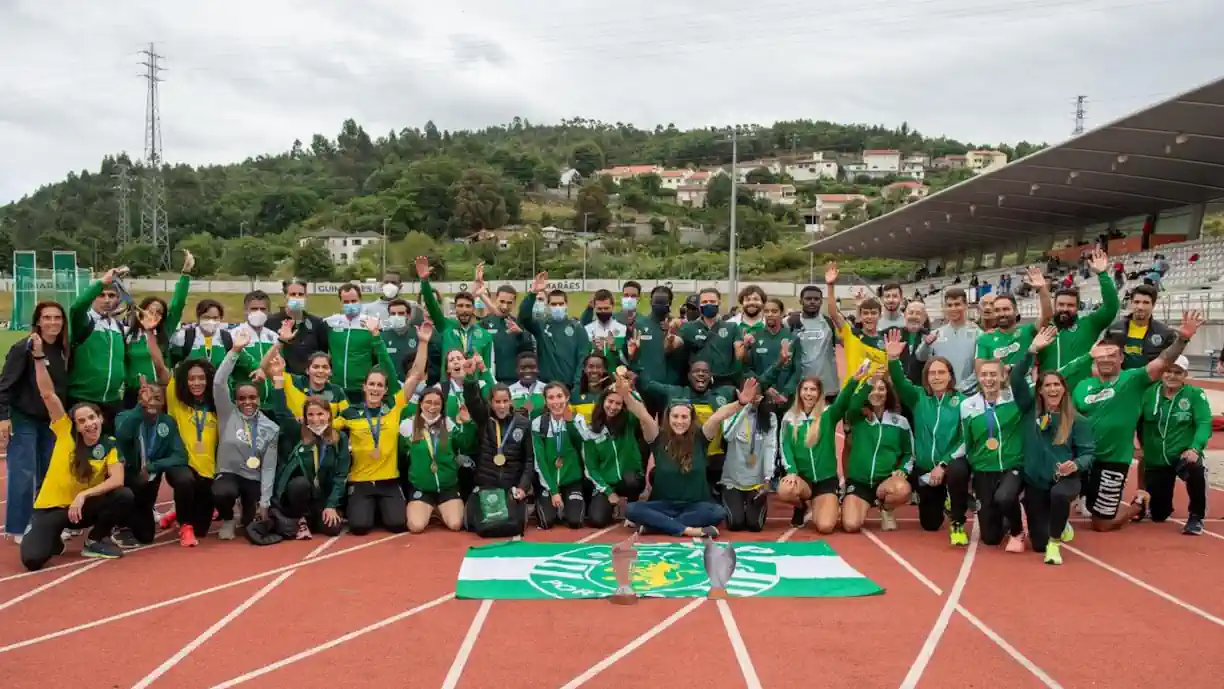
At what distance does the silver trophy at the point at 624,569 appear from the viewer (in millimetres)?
5258

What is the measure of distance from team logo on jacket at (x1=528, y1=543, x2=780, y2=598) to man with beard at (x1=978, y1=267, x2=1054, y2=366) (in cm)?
263

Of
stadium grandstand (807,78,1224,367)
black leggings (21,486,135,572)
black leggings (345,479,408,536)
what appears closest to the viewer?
black leggings (21,486,135,572)

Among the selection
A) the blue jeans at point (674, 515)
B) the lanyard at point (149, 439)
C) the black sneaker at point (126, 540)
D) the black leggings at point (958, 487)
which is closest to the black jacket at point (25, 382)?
the lanyard at point (149, 439)

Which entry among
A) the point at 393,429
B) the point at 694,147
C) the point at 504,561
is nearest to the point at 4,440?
the point at 393,429

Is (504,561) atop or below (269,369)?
below

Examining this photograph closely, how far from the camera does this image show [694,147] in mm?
160875

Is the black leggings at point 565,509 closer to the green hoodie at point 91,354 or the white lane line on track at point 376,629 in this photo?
the white lane line on track at point 376,629

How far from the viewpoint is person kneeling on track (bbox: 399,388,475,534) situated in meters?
7.08

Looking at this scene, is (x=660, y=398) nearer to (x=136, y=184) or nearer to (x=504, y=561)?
(x=504, y=561)

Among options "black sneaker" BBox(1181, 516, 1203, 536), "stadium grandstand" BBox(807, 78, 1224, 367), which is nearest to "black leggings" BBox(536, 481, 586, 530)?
"black sneaker" BBox(1181, 516, 1203, 536)

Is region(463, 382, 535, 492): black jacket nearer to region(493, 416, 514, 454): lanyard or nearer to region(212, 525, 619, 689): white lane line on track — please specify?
region(493, 416, 514, 454): lanyard

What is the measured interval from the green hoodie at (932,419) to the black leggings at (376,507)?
3.93 meters

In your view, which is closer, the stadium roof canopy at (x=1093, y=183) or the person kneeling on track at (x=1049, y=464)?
the person kneeling on track at (x=1049, y=464)

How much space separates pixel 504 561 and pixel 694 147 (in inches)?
6291
